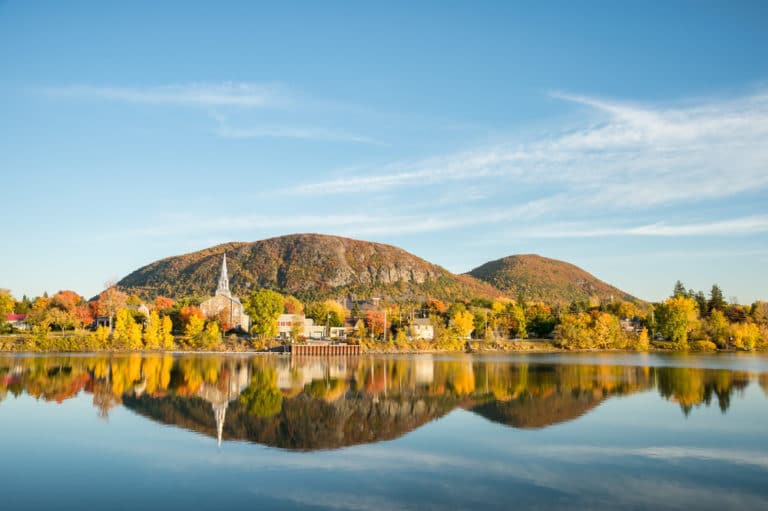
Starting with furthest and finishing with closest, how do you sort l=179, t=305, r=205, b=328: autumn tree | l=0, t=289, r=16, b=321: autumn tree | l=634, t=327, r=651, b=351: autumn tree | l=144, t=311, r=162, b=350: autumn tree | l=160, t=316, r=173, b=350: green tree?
l=634, t=327, r=651, b=351: autumn tree, l=179, t=305, r=205, b=328: autumn tree, l=0, t=289, r=16, b=321: autumn tree, l=160, t=316, r=173, b=350: green tree, l=144, t=311, r=162, b=350: autumn tree

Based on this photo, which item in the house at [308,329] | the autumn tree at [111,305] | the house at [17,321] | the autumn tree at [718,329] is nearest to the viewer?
the autumn tree at [111,305]

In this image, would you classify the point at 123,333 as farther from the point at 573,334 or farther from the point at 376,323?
the point at 573,334

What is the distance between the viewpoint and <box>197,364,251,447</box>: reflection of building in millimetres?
29464

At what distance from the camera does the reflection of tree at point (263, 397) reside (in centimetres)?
3115

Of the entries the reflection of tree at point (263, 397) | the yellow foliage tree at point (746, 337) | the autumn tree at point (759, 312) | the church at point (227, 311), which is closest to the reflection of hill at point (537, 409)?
the reflection of tree at point (263, 397)

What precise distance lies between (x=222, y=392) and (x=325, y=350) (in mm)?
43510

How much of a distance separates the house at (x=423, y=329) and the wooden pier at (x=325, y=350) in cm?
1788

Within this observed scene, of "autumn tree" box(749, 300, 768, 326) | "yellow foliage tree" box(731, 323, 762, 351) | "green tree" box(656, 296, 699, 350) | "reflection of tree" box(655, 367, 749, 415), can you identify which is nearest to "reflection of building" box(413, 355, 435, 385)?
"reflection of tree" box(655, 367, 749, 415)

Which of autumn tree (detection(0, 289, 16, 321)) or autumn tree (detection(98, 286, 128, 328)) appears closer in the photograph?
autumn tree (detection(0, 289, 16, 321))

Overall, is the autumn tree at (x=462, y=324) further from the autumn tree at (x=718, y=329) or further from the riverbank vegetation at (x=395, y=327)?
the autumn tree at (x=718, y=329)

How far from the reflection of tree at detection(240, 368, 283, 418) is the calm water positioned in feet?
0.62

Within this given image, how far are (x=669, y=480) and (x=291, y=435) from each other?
14.2 metres

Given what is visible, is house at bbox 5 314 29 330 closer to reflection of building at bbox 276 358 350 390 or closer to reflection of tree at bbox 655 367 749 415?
reflection of building at bbox 276 358 350 390

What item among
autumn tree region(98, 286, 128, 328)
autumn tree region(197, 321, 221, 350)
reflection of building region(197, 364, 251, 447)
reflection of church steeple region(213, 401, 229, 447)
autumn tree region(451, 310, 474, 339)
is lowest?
reflection of church steeple region(213, 401, 229, 447)
